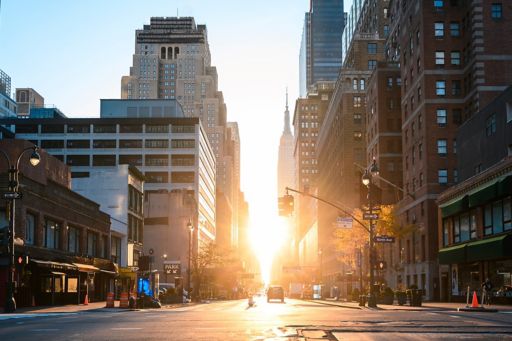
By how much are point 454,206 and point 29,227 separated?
34458 millimetres

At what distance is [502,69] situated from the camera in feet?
251

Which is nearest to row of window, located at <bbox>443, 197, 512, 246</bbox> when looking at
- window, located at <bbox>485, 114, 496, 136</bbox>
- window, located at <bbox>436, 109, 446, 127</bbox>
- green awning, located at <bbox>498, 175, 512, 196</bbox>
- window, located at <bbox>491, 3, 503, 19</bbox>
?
green awning, located at <bbox>498, 175, 512, 196</bbox>

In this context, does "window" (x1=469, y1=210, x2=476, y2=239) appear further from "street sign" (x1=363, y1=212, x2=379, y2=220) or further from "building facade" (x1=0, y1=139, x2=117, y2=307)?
"building facade" (x1=0, y1=139, x2=117, y2=307)

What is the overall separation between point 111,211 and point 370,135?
48.2 meters

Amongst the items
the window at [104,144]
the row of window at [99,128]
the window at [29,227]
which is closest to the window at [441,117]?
the window at [29,227]

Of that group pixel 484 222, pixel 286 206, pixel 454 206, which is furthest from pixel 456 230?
pixel 286 206

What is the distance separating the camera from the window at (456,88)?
8112 centimetres

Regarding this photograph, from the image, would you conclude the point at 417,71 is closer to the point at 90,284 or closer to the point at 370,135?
the point at 370,135

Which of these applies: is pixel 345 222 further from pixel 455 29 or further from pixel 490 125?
pixel 455 29

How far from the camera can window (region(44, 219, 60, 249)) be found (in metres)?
55.5

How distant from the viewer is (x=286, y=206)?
38.3 m

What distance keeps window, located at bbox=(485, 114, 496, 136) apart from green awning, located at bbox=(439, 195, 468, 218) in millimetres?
6340

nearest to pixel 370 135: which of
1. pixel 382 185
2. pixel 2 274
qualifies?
pixel 382 185

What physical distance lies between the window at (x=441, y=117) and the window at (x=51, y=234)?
44.3m
